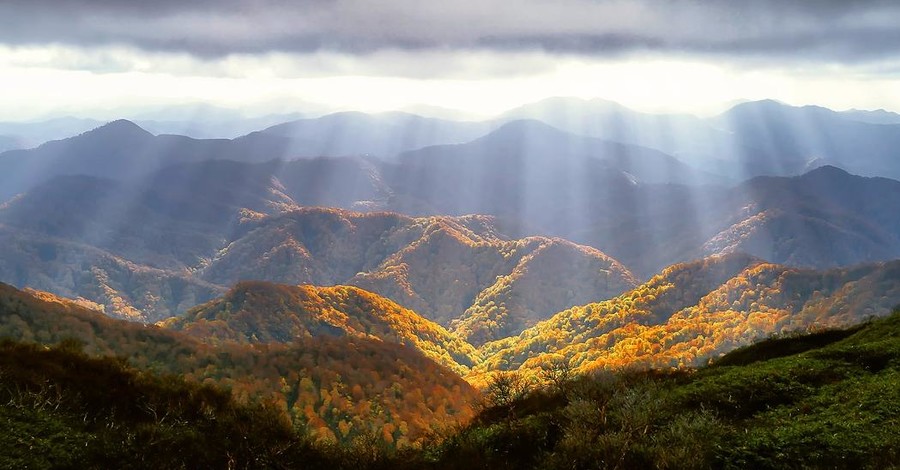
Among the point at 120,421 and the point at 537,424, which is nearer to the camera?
the point at 120,421

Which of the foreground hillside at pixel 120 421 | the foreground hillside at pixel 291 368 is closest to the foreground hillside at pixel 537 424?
the foreground hillside at pixel 120 421

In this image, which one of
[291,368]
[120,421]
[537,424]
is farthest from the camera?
[291,368]

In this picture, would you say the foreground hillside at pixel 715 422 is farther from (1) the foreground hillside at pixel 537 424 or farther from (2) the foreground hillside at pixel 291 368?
(2) the foreground hillside at pixel 291 368

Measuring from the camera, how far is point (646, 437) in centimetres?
1891

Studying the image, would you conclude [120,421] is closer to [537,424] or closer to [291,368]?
[537,424]

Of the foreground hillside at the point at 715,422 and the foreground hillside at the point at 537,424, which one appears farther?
the foreground hillside at the point at 537,424

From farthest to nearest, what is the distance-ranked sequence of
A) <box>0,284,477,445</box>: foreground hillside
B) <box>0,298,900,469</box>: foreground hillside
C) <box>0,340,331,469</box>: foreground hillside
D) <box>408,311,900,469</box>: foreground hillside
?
<box>0,284,477,445</box>: foreground hillside
<box>0,340,331,469</box>: foreground hillside
<box>0,298,900,469</box>: foreground hillside
<box>408,311,900,469</box>: foreground hillside

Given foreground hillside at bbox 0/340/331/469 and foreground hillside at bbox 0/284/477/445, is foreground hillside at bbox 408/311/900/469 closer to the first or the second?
foreground hillside at bbox 0/340/331/469

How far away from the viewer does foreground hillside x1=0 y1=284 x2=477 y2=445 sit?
85.8 m

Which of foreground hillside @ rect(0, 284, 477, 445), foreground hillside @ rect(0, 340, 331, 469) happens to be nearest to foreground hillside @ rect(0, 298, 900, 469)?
foreground hillside @ rect(0, 340, 331, 469)

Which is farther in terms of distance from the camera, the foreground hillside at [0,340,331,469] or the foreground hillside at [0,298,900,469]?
the foreground hillside at [0,340,331,469]

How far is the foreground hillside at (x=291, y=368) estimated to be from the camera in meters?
85.8

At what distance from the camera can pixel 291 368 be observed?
98.2 metres

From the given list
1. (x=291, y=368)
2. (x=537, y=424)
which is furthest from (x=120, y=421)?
(x=291, y=368)
